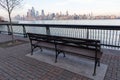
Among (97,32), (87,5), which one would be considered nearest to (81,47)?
(97,32)

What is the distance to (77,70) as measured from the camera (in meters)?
2.81

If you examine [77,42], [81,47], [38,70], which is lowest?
[38,70]

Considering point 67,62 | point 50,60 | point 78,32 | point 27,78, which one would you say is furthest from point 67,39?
point 78,32

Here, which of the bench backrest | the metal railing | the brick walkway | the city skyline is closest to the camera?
the bench backrest

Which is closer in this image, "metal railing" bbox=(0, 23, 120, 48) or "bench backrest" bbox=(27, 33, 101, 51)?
"bench backrest" bbox=(27, 33, 101, 51)

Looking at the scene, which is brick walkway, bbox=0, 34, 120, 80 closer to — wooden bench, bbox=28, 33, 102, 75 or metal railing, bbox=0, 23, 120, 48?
wooden bench, bbox=28, 33, 102, 75

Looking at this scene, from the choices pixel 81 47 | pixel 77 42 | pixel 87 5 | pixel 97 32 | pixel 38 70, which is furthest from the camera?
pixel 87 5

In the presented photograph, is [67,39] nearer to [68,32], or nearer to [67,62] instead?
[67,62]

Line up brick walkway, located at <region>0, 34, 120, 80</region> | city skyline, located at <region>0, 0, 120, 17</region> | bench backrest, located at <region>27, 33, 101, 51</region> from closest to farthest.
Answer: bench backrest, located at <region>27, 33, 101, 51</region>, brick walkway, located at <region>0, 34, 120, 80</region>, city skyline, located at <region>0, 0, 120, 17</region>

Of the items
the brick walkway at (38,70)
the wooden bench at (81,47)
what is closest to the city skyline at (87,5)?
the brick walkway at (38,70)

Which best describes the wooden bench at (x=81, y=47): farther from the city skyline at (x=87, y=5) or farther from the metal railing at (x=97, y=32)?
the city skyline at (x=87, y=5)

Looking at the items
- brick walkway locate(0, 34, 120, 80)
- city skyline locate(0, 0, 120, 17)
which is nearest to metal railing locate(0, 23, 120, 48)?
brick walkway locate(0, 34, 120, 80)

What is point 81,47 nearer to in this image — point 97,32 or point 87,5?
point 97,32

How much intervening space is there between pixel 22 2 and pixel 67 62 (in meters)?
4.79
